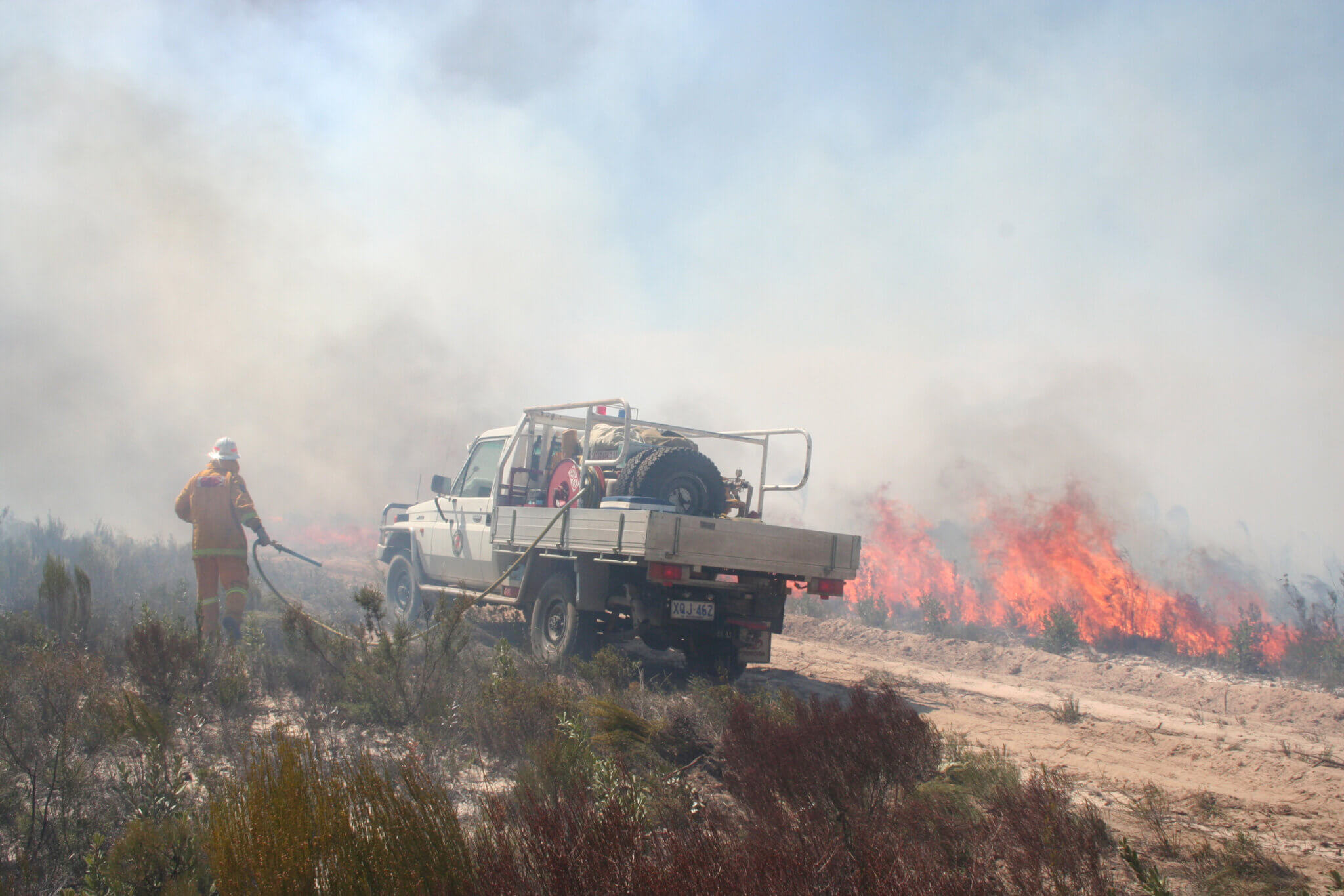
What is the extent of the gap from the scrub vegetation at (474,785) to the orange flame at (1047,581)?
30.1ft

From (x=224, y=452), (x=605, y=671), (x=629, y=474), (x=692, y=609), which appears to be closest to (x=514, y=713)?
(x=605, y=671)

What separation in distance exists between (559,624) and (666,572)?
1703 mm

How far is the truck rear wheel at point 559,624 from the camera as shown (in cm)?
726

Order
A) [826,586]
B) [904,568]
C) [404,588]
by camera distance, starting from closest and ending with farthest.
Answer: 1. [826,586]
2. [404,588]
3. [904,568]

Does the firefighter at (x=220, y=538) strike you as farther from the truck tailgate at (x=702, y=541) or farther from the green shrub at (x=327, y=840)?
the green shrub at (x=327, y=840)

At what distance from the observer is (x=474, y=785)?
14.2 feet

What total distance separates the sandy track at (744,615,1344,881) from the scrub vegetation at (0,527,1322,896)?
0.73 m

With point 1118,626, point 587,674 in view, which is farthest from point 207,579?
point 1118,626

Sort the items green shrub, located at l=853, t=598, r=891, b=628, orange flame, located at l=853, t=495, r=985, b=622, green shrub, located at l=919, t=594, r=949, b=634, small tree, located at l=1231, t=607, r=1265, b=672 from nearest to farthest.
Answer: small tree, located at l=1231, t=607, r=1265, b=672 < green shrub, located at l=919, t=594, r=949, b=634 < green shrub, located at l=853, t=598, r=891, b=628 < orange flame, located at l=853, t=495, r=985, b=622

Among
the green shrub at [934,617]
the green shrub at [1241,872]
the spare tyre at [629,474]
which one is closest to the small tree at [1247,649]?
the green shrub at [934,617]

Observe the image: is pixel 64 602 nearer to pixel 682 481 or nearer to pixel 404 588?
pixel 404 588

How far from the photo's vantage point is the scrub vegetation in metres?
2.09

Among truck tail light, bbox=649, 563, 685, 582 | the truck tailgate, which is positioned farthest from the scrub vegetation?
the truck tailgate

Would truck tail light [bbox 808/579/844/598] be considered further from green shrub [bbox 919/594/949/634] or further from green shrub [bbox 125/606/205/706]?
green shrub [bbox 919/594/949/634]
